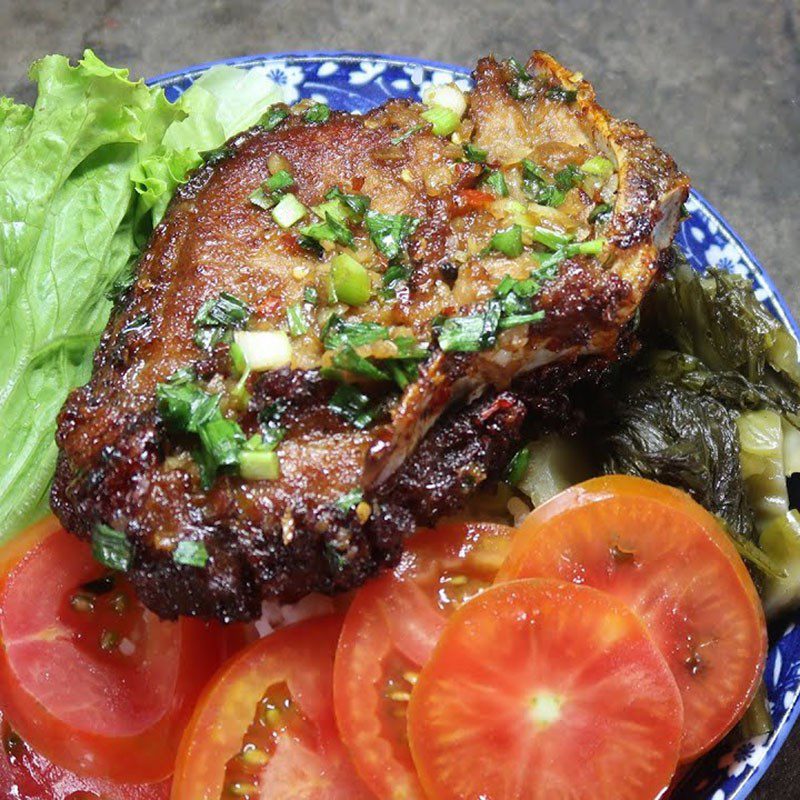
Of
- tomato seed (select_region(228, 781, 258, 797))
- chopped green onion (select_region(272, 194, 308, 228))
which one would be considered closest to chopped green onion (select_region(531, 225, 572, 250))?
chopped green onion (select_region(272, 194, 308, 228))

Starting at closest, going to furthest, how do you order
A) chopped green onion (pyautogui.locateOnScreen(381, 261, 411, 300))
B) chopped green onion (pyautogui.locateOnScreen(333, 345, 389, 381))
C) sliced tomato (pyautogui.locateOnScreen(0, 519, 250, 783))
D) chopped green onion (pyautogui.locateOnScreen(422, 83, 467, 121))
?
chopped green onion (pyautogui.locateOnScreen(333, 345, 389, 381))
chopped green onion (pyautogui.locateOnScreen(381, 261, 411, 300))
sliced tomato (pyautogui.locateOnScreen(0, 519, 250, 783))
chopped green onion (pyautogui.locateOnScreen(422, 83, 467, 121))

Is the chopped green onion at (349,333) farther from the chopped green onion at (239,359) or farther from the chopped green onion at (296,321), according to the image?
the chopped green onion at (239,359)

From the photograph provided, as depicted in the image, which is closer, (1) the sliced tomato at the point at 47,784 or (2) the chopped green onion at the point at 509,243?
(2) the chopped green onion at the point at 509,243

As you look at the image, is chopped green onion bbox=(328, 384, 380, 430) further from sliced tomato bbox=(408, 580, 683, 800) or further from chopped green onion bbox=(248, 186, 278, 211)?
chopped green onion bbox=(248, 186, 278, 211)

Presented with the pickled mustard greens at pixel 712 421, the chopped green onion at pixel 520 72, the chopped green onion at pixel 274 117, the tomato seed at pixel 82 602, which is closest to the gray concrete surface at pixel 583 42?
the pickled mustard greens at pixel 712 421

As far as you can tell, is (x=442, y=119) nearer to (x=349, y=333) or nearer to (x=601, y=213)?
(x=601, y=213)

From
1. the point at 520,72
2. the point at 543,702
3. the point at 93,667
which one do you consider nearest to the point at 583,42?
the point at 520,72

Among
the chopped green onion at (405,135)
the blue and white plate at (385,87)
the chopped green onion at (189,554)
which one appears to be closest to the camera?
the chopped green onion at (189,554)
